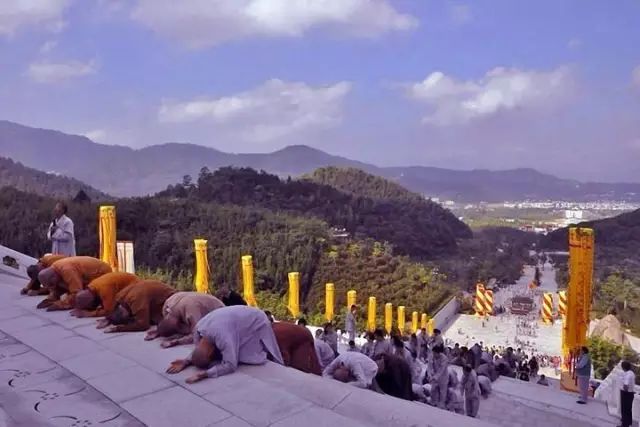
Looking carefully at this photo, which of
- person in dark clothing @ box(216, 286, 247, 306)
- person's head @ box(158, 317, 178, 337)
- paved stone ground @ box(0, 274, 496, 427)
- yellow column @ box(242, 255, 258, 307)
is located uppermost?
person in dark clothing @ box(216, 286, 247, 306)

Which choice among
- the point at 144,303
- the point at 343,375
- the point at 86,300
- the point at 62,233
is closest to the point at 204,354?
the point at 343,375

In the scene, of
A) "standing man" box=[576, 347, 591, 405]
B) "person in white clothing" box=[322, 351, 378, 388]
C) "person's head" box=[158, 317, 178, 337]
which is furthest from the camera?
"standing man" box=[576, 347, 591, 405]

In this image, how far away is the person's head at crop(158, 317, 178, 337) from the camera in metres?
5.67

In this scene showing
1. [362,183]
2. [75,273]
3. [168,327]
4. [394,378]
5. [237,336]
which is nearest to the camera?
[237,336]

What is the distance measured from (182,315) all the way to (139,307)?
774 millimetres

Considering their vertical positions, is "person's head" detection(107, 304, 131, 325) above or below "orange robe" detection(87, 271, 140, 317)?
below

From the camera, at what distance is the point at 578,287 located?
10297 millimetres

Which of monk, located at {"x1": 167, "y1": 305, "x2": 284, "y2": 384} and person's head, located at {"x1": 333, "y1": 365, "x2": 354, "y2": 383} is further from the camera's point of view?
person's head, located at {"x1": 333, "y1": 365, "x2": 354, "y2": 383}

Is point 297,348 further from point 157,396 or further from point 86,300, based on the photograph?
point 86,300

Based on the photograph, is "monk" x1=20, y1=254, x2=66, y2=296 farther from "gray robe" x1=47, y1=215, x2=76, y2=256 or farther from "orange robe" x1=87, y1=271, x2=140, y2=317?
"orange robe" x1=87, y1=271, x2=140, y2=317

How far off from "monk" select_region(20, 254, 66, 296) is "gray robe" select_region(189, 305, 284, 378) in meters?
3.93

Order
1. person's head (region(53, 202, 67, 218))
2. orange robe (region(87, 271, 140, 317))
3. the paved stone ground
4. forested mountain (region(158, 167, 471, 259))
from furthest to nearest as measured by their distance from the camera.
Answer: forested mountain (region(158, 167, 471, 259)) < person's head (region(53, 202, 67, 218)) < orange robe (region(87, 271, 140, 317)) < the paved stone ground

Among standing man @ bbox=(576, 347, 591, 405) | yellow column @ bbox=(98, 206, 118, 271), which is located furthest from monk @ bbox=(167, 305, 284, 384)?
yellow column @ bbox=(98, 206, 118, 271)

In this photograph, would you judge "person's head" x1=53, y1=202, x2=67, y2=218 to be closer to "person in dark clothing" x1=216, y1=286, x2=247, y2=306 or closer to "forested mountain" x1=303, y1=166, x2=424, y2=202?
"person in dark clothing" x1=216, y1=286, x2=247, y2=306
